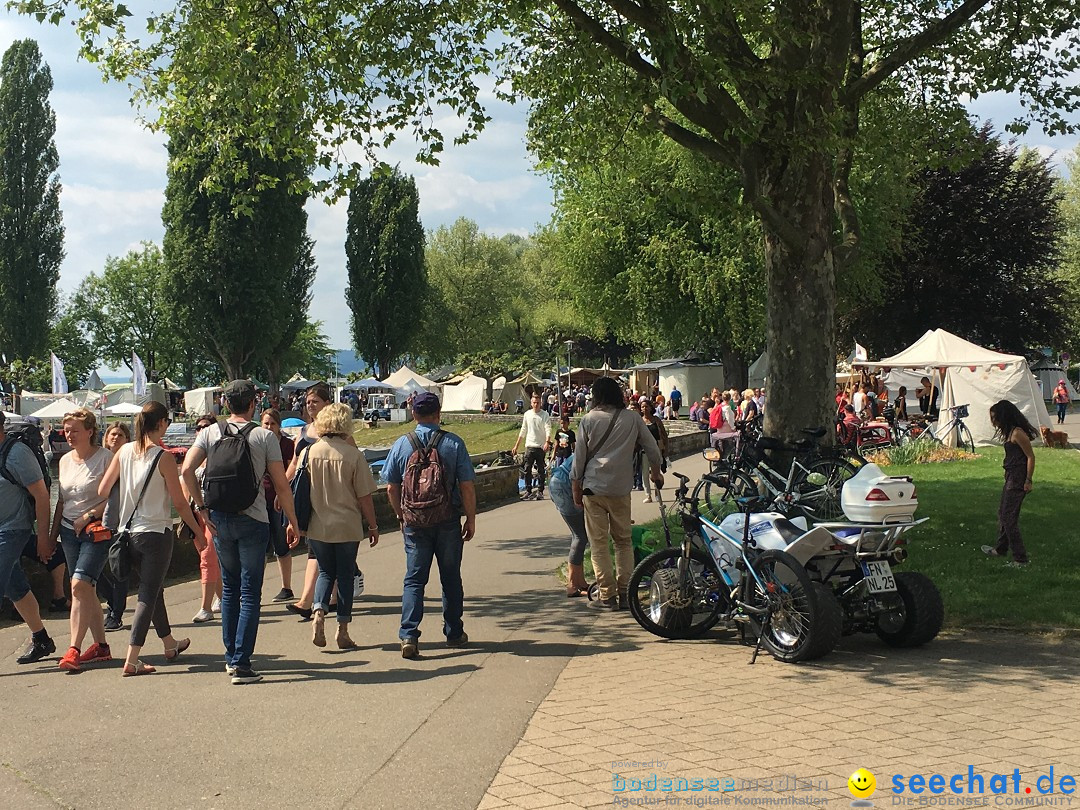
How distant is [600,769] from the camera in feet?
15.5

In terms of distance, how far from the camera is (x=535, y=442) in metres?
17.5

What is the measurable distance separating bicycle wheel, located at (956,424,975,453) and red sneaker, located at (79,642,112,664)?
20135 mm

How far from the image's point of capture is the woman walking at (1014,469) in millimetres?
9320

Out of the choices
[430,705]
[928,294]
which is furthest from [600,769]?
[928,294]

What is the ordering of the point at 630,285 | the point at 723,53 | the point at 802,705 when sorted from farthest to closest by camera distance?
1. the point at 630,285
2. the point at 723,53
3. the point at 802,705

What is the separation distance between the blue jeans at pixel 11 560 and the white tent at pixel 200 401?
5321cm

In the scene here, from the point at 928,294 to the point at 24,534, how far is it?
131ft

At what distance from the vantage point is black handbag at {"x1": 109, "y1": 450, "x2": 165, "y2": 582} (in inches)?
268

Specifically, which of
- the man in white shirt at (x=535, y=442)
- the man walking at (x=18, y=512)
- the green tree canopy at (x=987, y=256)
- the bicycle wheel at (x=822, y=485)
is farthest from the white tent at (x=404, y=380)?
the man walking at (x=18, y=512)

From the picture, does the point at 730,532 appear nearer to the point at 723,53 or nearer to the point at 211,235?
the point at 723,53

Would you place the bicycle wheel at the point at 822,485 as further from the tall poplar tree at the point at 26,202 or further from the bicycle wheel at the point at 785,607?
the tall poplar tree at the point at 26,202

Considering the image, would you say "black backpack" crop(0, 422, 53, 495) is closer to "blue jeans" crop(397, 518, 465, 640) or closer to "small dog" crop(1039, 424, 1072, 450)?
"blue jeans" crop(397, 518, 465, 640)

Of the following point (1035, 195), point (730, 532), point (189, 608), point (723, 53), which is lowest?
point (189, 608)

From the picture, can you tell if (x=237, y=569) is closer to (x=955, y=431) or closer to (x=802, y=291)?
(x=802, y=291)
